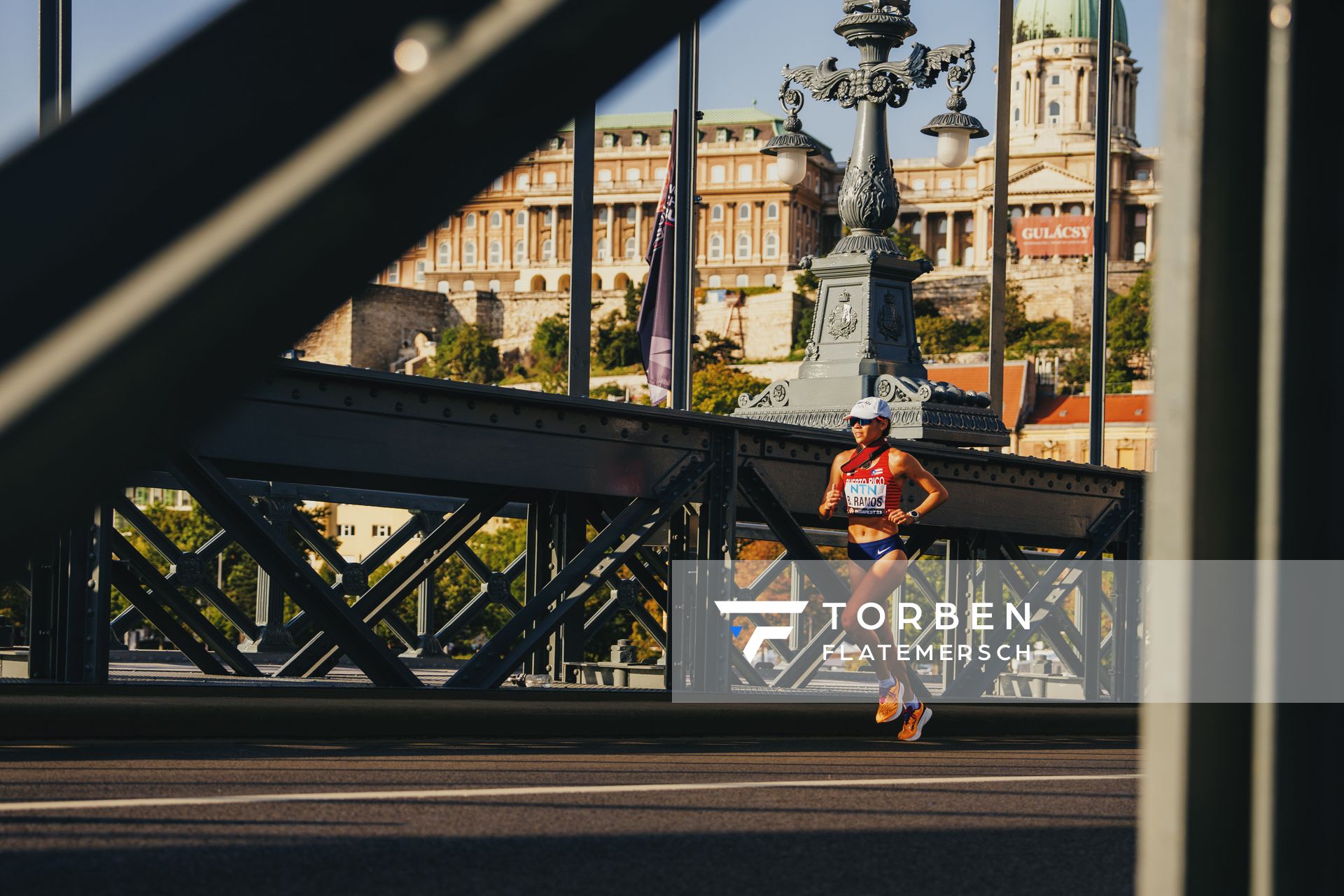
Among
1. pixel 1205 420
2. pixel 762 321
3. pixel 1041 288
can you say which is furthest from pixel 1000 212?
pixel 1041 288

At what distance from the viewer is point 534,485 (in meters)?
7.81

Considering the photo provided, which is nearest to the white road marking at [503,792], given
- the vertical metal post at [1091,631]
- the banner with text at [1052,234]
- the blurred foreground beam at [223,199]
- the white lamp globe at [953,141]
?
the blurred foreground beam at [223,199]

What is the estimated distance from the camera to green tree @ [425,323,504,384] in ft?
438

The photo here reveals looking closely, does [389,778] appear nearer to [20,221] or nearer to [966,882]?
[966,882]

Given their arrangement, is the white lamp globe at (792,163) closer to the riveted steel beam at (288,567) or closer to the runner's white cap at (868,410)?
the runner's white cap at (868,410)

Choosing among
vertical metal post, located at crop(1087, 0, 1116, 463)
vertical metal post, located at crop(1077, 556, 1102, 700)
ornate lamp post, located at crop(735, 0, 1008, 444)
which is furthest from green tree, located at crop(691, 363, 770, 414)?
ornate lamp post, located at crop(735, 0, 1008, 444)

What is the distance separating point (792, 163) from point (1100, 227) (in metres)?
3.03

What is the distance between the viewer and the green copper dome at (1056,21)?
14912 centimetres

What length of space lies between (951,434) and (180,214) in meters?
9.88

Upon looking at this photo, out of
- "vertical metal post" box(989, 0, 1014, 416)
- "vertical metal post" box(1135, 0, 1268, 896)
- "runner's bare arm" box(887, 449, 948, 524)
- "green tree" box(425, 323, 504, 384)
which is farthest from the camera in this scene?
"green tree" box(425, 323, 504, 384)

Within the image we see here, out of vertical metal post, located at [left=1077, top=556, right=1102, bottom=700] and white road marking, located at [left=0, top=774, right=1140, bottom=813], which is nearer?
white road marking, located at [left=0, top=774, right=1140, bottom=813]

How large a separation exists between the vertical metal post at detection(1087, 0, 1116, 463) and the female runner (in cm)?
542

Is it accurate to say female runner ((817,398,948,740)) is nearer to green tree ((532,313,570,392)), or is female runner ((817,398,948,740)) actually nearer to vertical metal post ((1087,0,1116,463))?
vertical metal post ((1087,0,1116,463))

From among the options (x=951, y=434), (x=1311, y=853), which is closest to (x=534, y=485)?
(x=951, y=434)
